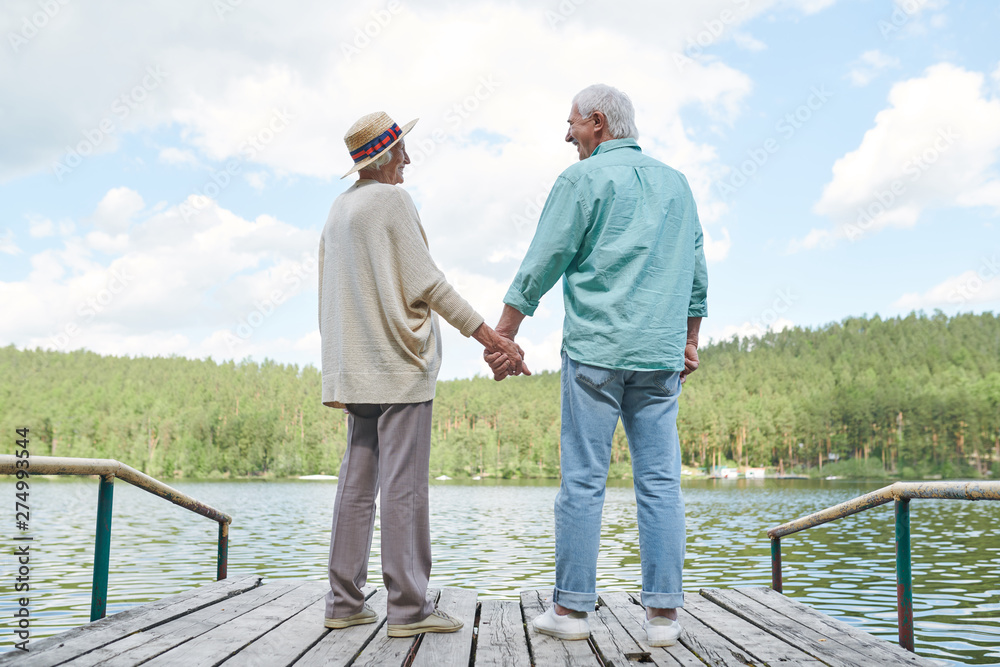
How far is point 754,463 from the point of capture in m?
117

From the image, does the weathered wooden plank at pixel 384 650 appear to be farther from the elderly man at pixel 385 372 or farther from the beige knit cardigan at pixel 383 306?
the beige knit cardigan at pixel 383 306

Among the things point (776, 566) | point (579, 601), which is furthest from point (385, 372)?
point (776, 566)

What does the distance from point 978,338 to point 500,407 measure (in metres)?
95.2

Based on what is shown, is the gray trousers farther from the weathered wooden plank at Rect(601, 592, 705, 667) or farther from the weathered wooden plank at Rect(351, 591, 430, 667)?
the weathered wooden plank at Rect(601, 592, 705, 667)

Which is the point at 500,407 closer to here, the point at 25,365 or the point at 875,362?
the point at 875,362

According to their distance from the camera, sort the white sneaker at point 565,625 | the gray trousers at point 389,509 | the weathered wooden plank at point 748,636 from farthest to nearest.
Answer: the gray trousers at point 389,509
the white sneaker at point 565,625
the weathered wooden plank at point 748,636

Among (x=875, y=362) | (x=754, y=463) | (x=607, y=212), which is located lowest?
(x=754, y=463)

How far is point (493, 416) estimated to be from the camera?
127250mm

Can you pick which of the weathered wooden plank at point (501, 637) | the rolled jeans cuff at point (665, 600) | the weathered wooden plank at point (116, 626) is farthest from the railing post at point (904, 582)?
the weathered wooden plank at point (116, 626)

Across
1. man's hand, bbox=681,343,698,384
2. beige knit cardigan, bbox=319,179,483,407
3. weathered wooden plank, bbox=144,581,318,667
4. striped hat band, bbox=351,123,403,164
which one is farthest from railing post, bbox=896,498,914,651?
striped hat band, bbox=351,123,403,164

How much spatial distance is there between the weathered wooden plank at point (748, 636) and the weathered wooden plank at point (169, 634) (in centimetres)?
199

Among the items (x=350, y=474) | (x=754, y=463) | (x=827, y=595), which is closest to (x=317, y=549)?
(x=827, y=595)

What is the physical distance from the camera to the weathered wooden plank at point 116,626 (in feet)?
8.21

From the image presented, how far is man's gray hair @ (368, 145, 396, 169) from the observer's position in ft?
10.5
